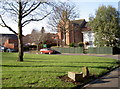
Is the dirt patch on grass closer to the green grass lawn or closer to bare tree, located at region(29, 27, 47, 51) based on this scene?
the green grass lawn

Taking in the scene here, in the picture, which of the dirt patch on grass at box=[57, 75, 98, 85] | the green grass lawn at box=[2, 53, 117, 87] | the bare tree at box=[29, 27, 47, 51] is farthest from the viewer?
the bare tree at box=[29, 27, 47, 51]

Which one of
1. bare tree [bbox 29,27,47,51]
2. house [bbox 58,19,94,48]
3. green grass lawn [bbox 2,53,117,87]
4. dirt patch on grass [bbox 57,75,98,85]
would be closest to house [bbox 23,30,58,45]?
bare tree [bbox 29,27,47,51]

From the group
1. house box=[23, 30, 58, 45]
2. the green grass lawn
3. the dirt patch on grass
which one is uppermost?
house box=[23, 30, 58, 45]

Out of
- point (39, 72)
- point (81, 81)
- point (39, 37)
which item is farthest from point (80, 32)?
point (81, 81)

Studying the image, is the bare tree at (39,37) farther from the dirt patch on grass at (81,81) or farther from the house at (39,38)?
the dirt patch on grass at (81,81)

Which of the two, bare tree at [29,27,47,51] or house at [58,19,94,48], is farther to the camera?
bare tree at [29,27,47,51]

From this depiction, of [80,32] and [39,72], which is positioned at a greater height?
[80,32]

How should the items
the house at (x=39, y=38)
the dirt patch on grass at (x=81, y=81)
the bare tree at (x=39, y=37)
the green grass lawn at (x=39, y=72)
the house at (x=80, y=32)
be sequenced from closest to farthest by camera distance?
the green grass lawn at (x=39, y=72) < the dirt patch on grass at (x=81, y=81) < the house at (x=80, y=32) < the bare tree at (x=39, y=37) < the house at (x=39, y=38)

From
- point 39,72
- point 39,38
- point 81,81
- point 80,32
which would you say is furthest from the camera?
point 39,38

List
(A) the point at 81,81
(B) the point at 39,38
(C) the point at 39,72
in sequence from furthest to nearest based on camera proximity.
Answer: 1. (B) the point at 39,38
2. (C) the point at 39,72
3. (A) the point at 81,81

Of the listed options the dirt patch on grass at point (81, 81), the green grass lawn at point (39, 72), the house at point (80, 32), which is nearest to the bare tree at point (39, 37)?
the house at point (80, 32)

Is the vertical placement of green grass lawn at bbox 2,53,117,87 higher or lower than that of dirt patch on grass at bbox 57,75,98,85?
higher

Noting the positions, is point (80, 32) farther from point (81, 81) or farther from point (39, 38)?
point (81, 81)

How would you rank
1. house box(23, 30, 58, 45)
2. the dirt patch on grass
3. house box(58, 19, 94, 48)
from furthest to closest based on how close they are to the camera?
house box(23, 30, 58, 45) < house box(58, 19, 94, 48) < the dirt patch on grass
